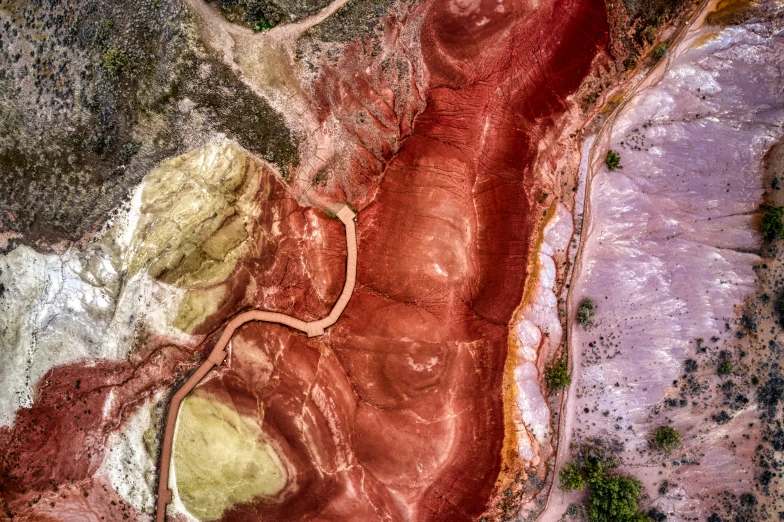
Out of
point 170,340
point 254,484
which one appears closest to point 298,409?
point 254,484

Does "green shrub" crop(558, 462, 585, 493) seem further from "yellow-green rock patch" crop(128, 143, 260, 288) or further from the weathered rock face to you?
"yellow-green rock patch" crop(128, 143, 260, 288)

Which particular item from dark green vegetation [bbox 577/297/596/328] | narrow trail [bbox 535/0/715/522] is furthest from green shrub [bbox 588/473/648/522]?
dark green vegetation [bbox 577/297/596/328]

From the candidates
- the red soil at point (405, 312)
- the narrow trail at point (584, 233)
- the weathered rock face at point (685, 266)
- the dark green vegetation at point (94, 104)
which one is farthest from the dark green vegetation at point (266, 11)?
the weathered rock face at point (685, 266)

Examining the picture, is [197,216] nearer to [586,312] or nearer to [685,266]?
[586,312]

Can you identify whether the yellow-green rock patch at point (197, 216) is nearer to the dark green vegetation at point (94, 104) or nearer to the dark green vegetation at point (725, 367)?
the dark green vegetation at point (94, 104)

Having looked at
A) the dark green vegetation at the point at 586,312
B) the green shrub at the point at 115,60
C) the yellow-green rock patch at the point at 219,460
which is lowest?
the yellow-green rock patch at the point at 219,460

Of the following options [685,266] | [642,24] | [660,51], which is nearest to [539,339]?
[685,266]
